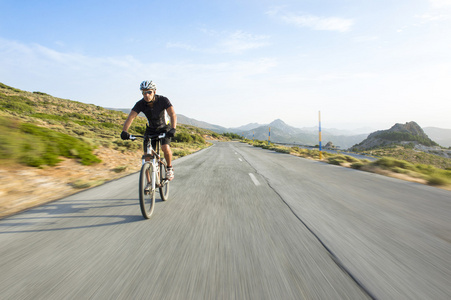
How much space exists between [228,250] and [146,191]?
166cm

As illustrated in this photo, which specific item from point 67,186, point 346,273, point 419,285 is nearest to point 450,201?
point 419,285

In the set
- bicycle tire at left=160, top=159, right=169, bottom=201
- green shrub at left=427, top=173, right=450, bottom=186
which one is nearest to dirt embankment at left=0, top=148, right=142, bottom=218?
bicycle tire at left=160, top=159, right=169, bottom=201

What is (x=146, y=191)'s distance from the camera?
342 centimetres

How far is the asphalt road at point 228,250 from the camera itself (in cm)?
181

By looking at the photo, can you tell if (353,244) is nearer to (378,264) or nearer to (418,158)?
(378,264)

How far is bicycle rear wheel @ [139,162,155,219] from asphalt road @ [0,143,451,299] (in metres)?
0.18

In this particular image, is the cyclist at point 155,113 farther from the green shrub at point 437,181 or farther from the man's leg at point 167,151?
the green shrub at point 437,181

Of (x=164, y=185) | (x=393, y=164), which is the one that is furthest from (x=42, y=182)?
(x=393, y=164)

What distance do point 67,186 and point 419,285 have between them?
7.11 m

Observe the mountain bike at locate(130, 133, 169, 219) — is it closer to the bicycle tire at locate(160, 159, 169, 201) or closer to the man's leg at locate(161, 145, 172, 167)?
the bicycle tire at locate(160, 159, 169, 201)

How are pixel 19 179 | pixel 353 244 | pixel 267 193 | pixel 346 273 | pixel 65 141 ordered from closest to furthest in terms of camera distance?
pixel 346 273 < pixel 353 244 < pixel 267 193 < pixel 19 179 < pixel 65 141

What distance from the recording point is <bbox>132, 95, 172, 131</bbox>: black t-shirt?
4.24 metres

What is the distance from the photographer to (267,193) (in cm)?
520

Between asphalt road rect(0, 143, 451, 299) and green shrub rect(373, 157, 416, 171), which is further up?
green shrub rect(373, 157, 416, 171)
